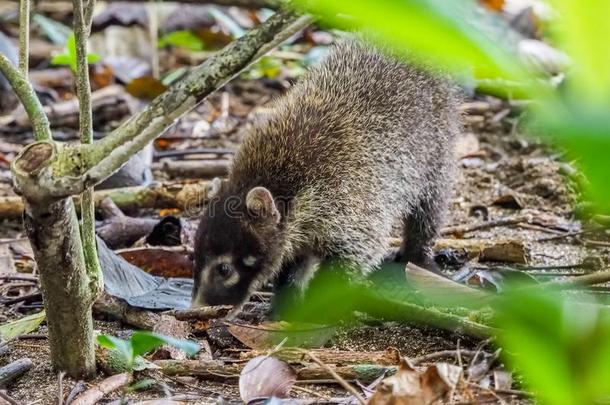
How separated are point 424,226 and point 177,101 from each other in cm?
302

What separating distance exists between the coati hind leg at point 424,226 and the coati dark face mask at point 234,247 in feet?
3.38

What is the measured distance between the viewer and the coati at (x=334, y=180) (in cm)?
430

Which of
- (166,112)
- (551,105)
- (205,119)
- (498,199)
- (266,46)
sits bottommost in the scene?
(205,119)

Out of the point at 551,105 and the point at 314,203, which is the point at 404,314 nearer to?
the point at 314,203

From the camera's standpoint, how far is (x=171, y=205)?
18.9 ft

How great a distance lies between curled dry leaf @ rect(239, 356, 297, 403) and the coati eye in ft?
3.79

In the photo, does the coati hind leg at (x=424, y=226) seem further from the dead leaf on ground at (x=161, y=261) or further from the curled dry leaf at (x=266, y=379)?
the curled dry leaf at (x=266, y=379)

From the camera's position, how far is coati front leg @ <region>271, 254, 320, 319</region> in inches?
169

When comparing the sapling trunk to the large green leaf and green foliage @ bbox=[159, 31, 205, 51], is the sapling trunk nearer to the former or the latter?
the large green leaf

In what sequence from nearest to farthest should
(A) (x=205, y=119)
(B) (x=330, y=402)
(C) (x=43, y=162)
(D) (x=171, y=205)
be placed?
(C) (x=43, y=162), (B) (x=330, y=402), (D) (x=171, y=205), (A) (x=205, y=119)

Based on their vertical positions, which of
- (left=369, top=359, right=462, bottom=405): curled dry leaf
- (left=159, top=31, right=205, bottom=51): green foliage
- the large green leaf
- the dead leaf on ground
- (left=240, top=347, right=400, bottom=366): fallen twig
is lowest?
the dead leaf on ground

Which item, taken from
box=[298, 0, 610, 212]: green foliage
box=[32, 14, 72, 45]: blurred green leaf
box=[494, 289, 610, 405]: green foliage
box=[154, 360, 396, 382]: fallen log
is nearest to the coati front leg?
box=[154, 360, 396, 382]: fallen log

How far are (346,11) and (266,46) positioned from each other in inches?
67.1

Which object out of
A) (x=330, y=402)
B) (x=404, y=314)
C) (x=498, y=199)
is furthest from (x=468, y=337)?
(x=498, y=199)
